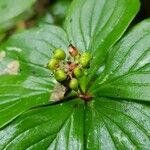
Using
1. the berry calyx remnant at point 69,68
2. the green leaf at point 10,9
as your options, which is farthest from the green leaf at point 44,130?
the green leaf at point 10,9

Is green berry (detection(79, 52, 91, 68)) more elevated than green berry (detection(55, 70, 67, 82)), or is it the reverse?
green berry (detection(79, 52, 91, 68))

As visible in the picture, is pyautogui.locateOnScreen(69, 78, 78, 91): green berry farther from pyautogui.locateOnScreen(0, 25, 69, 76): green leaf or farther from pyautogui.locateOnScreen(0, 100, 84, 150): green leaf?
pyautogui.locateOnScreen(0, 25, 69, 76): green leaf

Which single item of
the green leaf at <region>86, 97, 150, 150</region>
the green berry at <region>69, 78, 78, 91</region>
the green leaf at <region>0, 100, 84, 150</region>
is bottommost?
the green leaf at <region>86, 97, 150, 150</region>

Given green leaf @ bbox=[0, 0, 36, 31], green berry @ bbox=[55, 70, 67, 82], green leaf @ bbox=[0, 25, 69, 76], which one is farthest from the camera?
green leaf @ bbox=[0, 0, 36, 31]

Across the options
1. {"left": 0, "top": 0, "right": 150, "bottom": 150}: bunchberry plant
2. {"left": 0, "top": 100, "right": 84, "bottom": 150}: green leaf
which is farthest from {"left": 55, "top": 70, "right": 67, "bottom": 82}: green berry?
{"left": 0, "top": 100, "right": 84, "bottom": 150}: green leaf

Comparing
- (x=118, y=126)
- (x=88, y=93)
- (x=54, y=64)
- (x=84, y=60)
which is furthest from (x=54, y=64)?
(x=118, y=126)

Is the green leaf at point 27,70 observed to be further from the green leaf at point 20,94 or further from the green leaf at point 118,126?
the green leaf at point 118,126

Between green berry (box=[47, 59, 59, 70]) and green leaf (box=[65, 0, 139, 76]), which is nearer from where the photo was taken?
green berry (box=[47, 59, 59, 70])
